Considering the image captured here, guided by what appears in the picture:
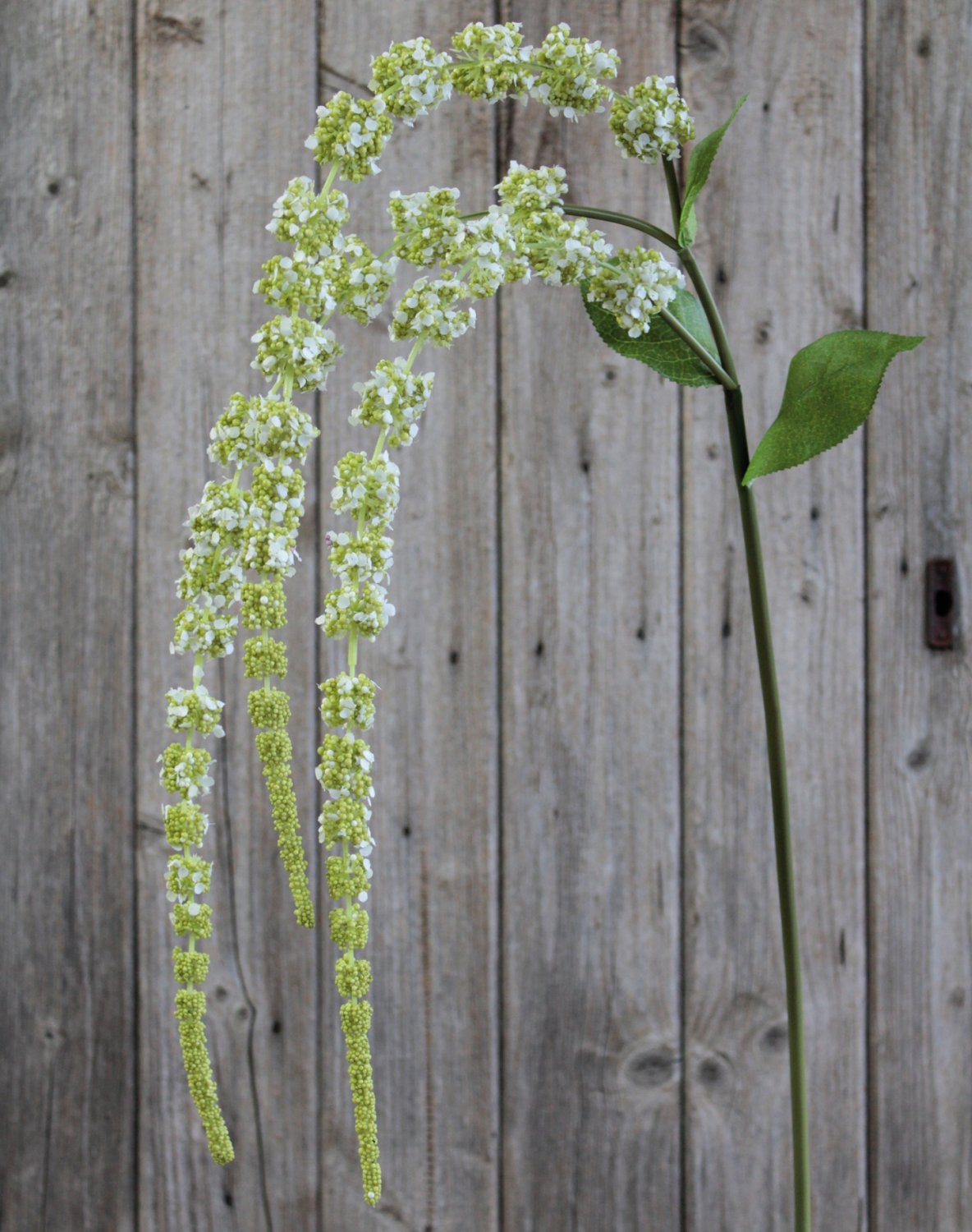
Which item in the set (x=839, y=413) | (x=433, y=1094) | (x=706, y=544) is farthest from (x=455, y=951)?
(x=839, y=413)

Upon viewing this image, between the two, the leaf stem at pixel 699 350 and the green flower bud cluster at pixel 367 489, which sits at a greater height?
the leaf stem at pixel 699 350

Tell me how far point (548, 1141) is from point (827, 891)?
0.34 meters

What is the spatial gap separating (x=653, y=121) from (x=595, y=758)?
2.17 ft

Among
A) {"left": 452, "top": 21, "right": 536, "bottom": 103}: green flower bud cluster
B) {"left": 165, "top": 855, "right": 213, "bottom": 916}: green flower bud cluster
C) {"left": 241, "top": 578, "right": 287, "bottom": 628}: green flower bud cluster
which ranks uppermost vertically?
{"left": 452, "top": 21, "right": 536, "bottom": 103}: green flower bud cluster

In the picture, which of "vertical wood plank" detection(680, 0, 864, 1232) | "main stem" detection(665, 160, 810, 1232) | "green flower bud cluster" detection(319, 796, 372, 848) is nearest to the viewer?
"green flower bud cluster" detection(319, 796, 372, 848)

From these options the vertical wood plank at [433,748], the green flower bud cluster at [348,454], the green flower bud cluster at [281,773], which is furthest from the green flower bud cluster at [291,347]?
the vertical wood plank at [433,748]

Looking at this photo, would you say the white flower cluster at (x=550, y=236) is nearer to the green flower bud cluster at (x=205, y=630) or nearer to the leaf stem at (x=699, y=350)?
the leaf stem at (x=699, y=350)

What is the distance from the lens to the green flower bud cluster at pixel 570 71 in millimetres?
368

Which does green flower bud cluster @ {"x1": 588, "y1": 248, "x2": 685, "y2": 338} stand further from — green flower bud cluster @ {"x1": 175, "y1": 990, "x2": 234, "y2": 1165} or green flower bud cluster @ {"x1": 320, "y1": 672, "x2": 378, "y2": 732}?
green flower bud cluster @ {"x1": 175, "y1": 990, "x2": 234, "y2": 1165}

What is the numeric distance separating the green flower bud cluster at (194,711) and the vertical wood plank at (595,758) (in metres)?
0.64

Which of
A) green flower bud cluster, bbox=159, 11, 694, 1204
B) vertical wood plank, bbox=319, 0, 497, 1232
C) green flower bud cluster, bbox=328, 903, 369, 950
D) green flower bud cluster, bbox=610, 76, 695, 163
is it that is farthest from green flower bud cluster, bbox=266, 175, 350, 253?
vertical wood plank, bbox=319, 0, 497, 1232

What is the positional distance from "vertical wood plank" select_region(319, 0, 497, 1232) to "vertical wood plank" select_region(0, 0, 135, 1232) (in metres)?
0.20

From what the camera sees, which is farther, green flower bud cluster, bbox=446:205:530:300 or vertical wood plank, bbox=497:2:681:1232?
vertical wood plank, bbox=497:2:681:1232

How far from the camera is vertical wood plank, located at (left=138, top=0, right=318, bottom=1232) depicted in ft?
3.21
